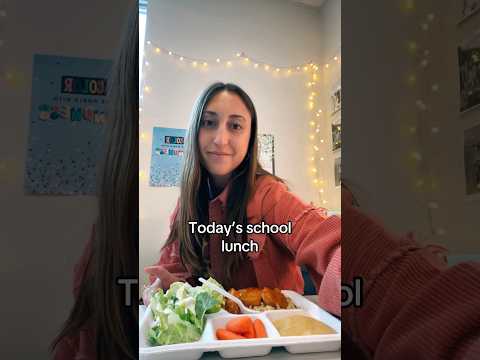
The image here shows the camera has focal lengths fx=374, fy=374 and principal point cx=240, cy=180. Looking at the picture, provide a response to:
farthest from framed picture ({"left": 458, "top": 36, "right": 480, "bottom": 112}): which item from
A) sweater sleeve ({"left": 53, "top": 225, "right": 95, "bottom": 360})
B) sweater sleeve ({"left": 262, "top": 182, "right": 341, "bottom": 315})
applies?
sweater sleeve ({"left": 53, "top": 225, "right": 95, "bottom": 360})

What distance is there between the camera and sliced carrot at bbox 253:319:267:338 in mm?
739

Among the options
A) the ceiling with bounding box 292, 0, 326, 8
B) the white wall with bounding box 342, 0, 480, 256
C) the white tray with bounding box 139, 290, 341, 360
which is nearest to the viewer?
the white tray with bounding box 139, 290, 341, 360

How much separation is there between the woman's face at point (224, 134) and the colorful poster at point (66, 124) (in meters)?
0.23

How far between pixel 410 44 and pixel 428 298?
0.63 m

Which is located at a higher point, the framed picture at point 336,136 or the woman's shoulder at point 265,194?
the framed picture at point 336,136

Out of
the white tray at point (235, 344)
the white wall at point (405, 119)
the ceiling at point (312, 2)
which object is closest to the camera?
the white tray at point (235, 344)

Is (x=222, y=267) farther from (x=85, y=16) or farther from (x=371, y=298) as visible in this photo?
(x=85, y=16)

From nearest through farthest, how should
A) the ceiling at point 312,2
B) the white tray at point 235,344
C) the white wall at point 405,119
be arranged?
the white tray at point 235,344, the ceiling at point 312,2, the white wall at point 405,119

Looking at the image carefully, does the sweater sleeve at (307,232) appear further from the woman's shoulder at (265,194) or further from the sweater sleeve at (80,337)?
the sweater sleeve at (80,337)

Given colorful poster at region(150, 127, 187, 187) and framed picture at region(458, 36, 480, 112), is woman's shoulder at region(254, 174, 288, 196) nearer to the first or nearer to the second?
colorful poster at region(150, 127, 187, 187)

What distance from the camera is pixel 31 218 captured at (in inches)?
31.1

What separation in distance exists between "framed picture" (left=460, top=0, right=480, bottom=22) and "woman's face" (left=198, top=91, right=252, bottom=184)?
2.29 ft

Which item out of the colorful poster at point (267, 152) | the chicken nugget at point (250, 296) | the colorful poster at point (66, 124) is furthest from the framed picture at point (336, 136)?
the colorful poster at point (66, 124)

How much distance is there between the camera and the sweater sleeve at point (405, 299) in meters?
0.72
